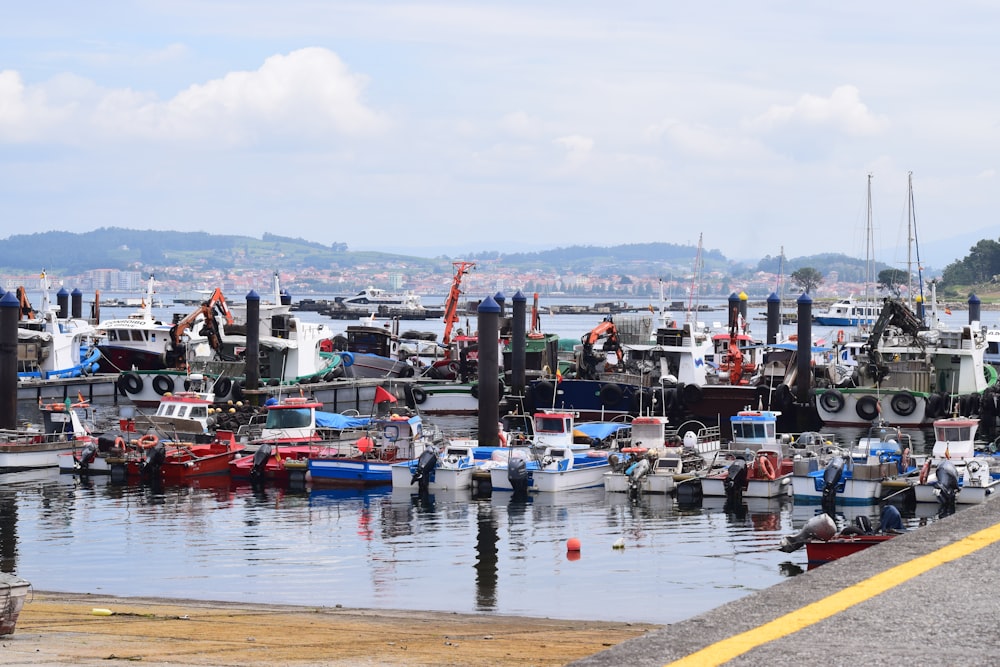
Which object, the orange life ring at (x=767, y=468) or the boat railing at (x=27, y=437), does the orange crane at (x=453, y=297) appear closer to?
the boat railing at (x=27, y=437)

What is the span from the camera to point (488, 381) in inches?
1607

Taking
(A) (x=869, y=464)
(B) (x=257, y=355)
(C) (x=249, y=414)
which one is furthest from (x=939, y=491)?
(B) (x=257, y=355)

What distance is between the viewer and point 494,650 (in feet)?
57.2

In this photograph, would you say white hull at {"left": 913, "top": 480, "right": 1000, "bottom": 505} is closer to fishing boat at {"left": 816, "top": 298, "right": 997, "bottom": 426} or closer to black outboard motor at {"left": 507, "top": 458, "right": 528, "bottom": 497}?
black outboard motor at {"left": 507, "top": 458, "right": 528, "bottom": 497}

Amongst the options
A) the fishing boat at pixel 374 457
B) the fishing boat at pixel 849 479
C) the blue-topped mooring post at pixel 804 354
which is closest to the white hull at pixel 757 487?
the fishing boat at pixel 849 479

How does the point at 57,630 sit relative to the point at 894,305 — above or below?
below

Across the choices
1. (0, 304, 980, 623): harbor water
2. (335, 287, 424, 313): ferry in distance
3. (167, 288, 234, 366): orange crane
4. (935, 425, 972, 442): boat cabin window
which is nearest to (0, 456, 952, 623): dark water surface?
(0, 304, 980, 623): harbor water

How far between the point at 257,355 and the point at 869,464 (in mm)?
30330

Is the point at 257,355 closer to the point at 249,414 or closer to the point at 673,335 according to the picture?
the point at 249,414

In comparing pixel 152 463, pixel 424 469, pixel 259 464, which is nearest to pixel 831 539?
pixel 424 469

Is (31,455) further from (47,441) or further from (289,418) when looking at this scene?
(289,418)

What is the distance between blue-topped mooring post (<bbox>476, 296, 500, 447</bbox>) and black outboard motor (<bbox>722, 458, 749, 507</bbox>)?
840 centimetres

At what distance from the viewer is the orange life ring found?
3531 centimetres

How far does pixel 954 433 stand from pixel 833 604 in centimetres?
2622
